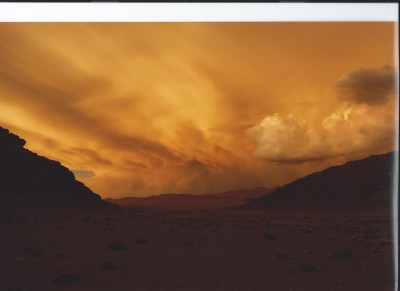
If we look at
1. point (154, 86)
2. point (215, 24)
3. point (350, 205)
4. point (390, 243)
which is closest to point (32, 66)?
point (154, 86)

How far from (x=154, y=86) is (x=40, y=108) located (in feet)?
12.3

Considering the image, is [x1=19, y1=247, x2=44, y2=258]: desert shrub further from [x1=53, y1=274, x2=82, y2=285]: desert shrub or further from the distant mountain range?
the distant mountain range

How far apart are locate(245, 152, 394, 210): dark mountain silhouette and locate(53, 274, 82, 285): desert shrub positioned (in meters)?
34.3

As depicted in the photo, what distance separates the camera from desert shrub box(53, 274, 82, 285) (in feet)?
28.7

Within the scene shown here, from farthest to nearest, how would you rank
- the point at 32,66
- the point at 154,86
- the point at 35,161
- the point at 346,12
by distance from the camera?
the point at 35,161
the point at 154,86
the point at 32,66
the point at 346,12

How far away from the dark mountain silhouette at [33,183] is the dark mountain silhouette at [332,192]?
929 inches

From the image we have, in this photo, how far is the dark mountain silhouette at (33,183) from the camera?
32.2 meters

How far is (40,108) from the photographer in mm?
12734

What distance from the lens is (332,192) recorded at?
4872 centimetres

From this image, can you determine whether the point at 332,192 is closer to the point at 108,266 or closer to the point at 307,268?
the point at 307,268

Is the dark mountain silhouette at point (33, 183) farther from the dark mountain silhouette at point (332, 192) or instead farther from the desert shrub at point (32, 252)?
the dark mountain silhouette at point (332, 192)

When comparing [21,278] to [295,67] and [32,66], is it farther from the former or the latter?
[295,67]

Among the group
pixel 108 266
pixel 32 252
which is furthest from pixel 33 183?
pixel 108 266

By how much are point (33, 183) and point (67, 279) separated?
30.6 meters
